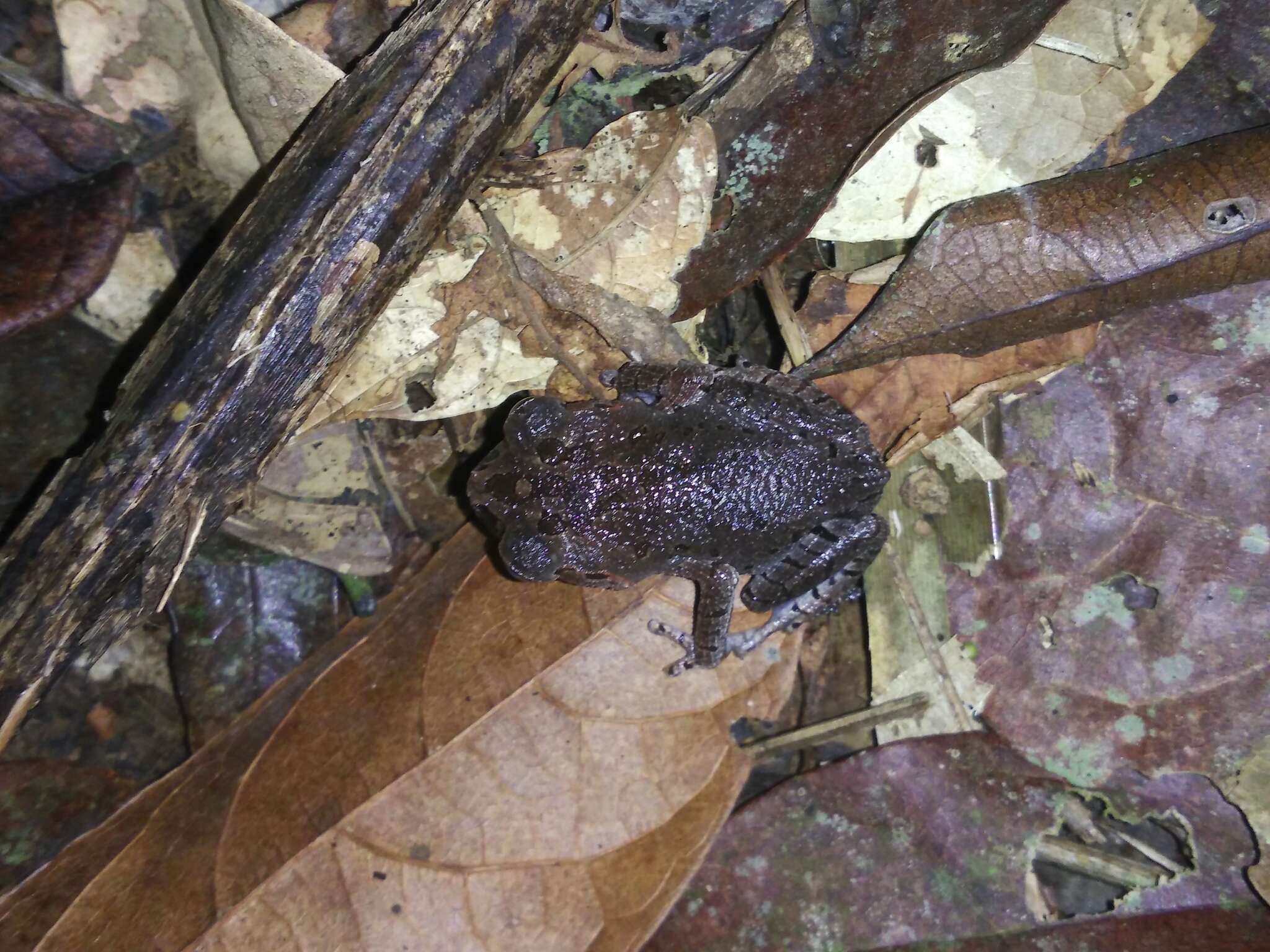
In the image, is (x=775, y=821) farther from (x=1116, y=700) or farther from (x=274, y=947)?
(x=274, y=947)

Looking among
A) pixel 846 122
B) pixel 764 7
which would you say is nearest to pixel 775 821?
pixel 846 122

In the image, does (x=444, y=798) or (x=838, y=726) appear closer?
(x=444, y=798)

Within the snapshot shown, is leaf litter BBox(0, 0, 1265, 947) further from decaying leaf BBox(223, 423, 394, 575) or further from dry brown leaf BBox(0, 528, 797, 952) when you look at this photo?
decaying leaf BBox(223, 423, 394, 575)

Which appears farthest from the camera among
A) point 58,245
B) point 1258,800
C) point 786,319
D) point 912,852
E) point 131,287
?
point 786,319

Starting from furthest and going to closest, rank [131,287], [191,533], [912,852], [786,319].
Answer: [786,319] < [912,852] < [131,287] < [191,533]

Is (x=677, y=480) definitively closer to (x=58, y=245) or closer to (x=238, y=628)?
(x=238, y=628)

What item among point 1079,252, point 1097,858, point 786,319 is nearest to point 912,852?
point 1097,858

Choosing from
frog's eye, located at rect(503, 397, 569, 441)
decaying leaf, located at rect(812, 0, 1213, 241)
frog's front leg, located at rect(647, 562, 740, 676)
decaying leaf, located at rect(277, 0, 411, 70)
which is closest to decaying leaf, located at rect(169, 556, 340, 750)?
frog's eye, located at rect(503, 397, 569, 441)
